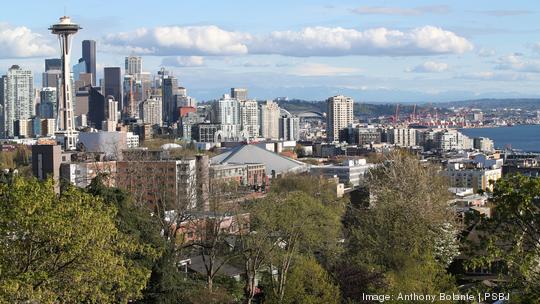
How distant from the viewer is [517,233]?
1112 centimetres

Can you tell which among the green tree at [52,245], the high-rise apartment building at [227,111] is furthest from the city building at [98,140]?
the high-rise apartment building at [227,111]

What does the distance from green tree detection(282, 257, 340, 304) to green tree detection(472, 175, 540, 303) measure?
784 centimetres

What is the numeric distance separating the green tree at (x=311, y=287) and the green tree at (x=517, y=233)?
7836mm

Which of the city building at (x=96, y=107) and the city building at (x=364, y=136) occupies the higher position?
the city building at (x=96, y=107)

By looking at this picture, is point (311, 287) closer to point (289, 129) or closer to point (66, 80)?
point (66, 80)

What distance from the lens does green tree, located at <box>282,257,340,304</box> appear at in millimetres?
18891

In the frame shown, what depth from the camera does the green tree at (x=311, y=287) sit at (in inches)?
744

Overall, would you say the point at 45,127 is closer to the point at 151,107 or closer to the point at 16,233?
the point at 151,107

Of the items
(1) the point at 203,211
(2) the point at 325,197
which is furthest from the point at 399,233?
(2) the point at 325,197

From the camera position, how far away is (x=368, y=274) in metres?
19.9

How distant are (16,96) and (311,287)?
171m

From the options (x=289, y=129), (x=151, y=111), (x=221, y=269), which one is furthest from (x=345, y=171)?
(x=151, y=111)

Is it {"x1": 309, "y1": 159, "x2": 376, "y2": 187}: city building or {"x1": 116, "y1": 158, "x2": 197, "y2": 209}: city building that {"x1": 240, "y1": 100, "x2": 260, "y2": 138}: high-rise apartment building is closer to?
{"x1": 309, "y1": 159, "x2": 376, "y2": 187}: city building

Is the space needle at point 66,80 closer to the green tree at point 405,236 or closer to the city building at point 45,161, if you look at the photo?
the city building at point 45,161
